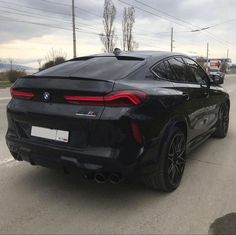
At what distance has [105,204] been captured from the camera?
161 inches

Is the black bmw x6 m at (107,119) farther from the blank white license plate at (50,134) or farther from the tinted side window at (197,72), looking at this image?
the tinted side window at (197,72)

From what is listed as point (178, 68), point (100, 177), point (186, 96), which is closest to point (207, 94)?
point (178, 68)

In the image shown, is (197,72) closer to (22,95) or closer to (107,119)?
(107,119)

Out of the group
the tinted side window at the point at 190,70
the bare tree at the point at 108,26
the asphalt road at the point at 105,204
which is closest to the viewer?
the asphalt road at the point at 105,204

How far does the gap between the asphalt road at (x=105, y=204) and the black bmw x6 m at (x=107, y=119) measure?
1.00ft

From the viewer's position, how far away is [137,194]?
14.3 ft

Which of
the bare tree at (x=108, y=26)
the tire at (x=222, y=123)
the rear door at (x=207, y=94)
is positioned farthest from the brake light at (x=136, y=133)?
the bare tree at (x=108, y=26)

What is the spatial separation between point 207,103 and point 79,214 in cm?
286

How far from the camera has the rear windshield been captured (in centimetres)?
404

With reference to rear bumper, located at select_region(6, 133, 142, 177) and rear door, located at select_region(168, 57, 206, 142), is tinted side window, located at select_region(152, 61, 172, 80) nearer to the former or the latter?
rear door, located at select_region(168, 57, 206, 142)

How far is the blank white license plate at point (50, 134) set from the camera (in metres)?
3.85

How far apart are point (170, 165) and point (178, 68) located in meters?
1.43

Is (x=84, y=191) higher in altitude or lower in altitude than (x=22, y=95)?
lower

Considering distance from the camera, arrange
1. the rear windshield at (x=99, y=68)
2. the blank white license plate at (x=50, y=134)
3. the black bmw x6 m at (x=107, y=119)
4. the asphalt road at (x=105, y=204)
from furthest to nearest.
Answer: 1. the rear windshield at (x=99, y=68)
2. the blank white license plate at (x=50, y=134)
3. the black bmw x6 m at (x=107, y=119)
4. the asphalt road at (x=105, y=204)
